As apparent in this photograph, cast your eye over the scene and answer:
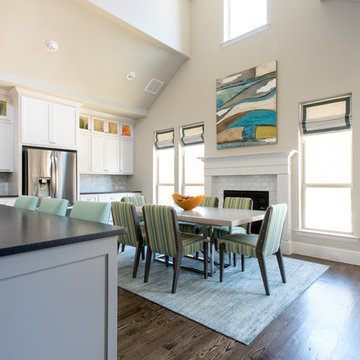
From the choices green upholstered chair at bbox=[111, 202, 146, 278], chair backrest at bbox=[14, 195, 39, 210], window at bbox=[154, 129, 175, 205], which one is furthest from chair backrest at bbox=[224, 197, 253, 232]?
chair backrest at bbox=[14, 195, 39, 210]

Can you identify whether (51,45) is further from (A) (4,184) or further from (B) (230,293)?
(B) (230,293)

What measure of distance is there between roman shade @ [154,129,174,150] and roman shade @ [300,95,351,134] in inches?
108

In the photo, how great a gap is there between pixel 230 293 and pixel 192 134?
3.58 meters

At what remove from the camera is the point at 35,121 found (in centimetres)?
465

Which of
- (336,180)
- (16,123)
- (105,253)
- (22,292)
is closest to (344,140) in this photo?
(336,180)

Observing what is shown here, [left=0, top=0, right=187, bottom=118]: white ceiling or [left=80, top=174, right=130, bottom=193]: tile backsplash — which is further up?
[left=0, top=0, right=187, bottom=118]: white ceiling

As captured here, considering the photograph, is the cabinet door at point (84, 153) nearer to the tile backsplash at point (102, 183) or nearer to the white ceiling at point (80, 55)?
the tile backsplash at point (102, 183)

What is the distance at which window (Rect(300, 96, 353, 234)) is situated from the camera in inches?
145

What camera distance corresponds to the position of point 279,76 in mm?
4195

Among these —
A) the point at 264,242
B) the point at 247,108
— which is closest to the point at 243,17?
the point at 247,108

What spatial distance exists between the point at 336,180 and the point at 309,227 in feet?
2.63

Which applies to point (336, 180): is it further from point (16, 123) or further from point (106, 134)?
point (16, 123)

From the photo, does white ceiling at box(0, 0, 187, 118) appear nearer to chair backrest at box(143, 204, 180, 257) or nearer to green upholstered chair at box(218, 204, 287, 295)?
chair backrest at box(143, 204, 180, 257)

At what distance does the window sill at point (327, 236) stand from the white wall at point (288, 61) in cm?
6
